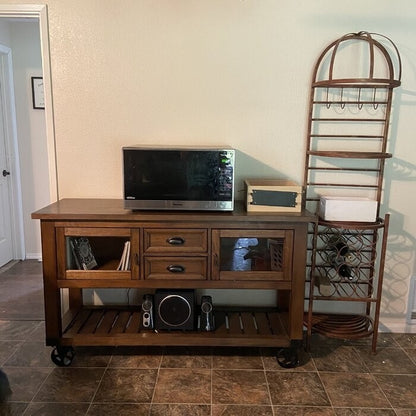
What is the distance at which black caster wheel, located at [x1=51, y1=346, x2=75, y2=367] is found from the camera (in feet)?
7.30

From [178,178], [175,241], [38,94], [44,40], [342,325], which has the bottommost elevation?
[342,325]

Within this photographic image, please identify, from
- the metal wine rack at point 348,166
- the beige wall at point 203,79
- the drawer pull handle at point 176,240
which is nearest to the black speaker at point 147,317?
the drawer pull handle at point 176,240

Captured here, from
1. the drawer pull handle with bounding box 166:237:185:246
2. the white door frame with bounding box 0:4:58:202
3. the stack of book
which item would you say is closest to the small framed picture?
the white door frame with bounding box 0:4:58:202

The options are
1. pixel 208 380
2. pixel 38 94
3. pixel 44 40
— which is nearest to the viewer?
pixel 208 380

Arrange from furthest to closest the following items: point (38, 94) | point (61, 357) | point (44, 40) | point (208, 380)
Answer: point (38, 94), point (44, 40), point (61, 357), point (208, 380)

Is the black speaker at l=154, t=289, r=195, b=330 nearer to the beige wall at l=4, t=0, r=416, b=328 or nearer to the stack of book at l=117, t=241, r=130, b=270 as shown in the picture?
the stack of book at l=117, t=241, r=130, b=270

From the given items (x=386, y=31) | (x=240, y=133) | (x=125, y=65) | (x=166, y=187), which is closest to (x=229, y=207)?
(x=166, y=187)

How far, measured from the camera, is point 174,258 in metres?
2.15

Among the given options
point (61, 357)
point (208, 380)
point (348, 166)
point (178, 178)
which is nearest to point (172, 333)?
point (208, 380)

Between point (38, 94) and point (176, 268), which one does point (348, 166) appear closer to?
point (176, 268)

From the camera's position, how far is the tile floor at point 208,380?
191 cm

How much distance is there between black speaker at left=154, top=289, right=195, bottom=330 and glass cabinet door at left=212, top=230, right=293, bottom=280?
0.24 metres

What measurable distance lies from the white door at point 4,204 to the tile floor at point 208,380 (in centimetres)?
134

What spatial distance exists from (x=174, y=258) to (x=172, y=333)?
1.42ft
